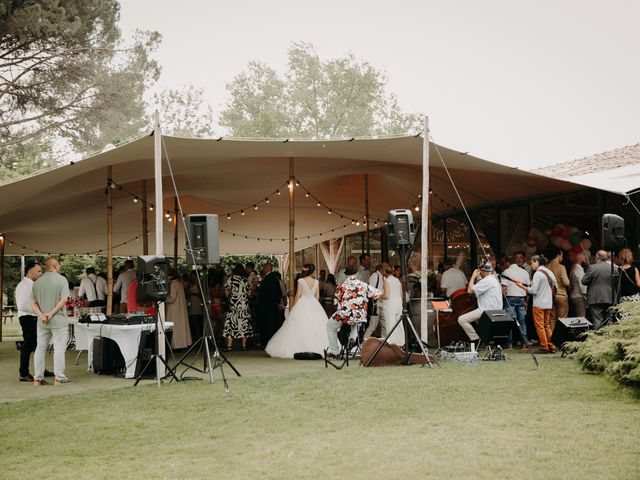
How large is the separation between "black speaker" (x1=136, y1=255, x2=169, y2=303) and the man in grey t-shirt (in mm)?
983

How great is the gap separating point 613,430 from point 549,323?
5061mm

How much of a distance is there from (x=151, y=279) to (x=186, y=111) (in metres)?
29.8

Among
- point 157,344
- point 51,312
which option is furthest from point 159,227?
point 51,312

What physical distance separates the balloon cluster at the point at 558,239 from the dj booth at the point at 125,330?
6.95 meters

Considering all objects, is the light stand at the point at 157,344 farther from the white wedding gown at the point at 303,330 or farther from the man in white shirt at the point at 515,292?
the man in white shirt at the point at 515,292

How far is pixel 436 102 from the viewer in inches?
1598

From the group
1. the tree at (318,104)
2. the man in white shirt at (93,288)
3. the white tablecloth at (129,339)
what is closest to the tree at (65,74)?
the man in white shirt at (93,288)

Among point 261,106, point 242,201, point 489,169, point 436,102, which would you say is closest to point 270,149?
point 489,169

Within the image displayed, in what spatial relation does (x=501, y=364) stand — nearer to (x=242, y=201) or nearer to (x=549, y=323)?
(x=549, y=323)

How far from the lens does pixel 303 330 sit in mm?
9758

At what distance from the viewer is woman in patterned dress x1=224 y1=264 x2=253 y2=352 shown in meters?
11.2

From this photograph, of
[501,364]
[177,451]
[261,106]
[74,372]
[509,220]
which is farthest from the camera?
[261,106]

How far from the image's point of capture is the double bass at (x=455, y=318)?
33.8 ft

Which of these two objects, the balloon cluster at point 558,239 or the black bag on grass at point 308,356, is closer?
the black bag on grass at point 308,356
